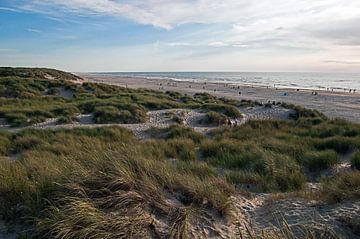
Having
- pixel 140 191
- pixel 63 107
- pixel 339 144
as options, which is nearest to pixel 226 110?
pixel 63 107

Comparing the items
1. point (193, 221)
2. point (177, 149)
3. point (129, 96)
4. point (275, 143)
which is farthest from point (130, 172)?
point (129, 96)

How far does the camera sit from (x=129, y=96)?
27516mm

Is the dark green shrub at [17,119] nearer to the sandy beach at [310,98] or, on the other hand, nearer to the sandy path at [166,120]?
the sandy path at [166,120]

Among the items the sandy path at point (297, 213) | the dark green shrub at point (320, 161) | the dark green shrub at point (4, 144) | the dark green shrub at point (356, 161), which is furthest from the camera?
the dark green shrub at point (4, 144)

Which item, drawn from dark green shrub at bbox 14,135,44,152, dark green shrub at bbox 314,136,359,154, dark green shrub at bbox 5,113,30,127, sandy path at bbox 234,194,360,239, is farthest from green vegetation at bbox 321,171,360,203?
dark green shrub at bbox 5,113,30,127

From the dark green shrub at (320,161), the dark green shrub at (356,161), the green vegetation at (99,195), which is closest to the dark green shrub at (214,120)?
the dark green shrub at (320,161)

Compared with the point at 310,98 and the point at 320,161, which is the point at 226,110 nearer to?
the point at 320,161

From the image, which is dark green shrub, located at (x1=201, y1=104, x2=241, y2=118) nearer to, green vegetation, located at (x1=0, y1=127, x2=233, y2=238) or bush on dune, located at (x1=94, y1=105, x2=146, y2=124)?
bush on dune, located at (x1=94, y1=105, x2=146, y2=124)

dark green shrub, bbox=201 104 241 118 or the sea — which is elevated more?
dark green shrub, bbox=201 104 241 118

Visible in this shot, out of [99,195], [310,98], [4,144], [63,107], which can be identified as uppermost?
[99,195]

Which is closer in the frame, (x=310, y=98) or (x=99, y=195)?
(x=99, y=195)

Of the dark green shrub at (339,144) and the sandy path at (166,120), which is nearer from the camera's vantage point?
the dark green shrub at (339,144)

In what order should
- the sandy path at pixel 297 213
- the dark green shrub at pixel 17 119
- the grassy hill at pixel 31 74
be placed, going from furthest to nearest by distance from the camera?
the grassy hill at pixel 31 74 < the dark green shrub at pixel 17 119 < the sandy path at pixel 297 213

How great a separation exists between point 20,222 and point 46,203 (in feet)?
1.39
